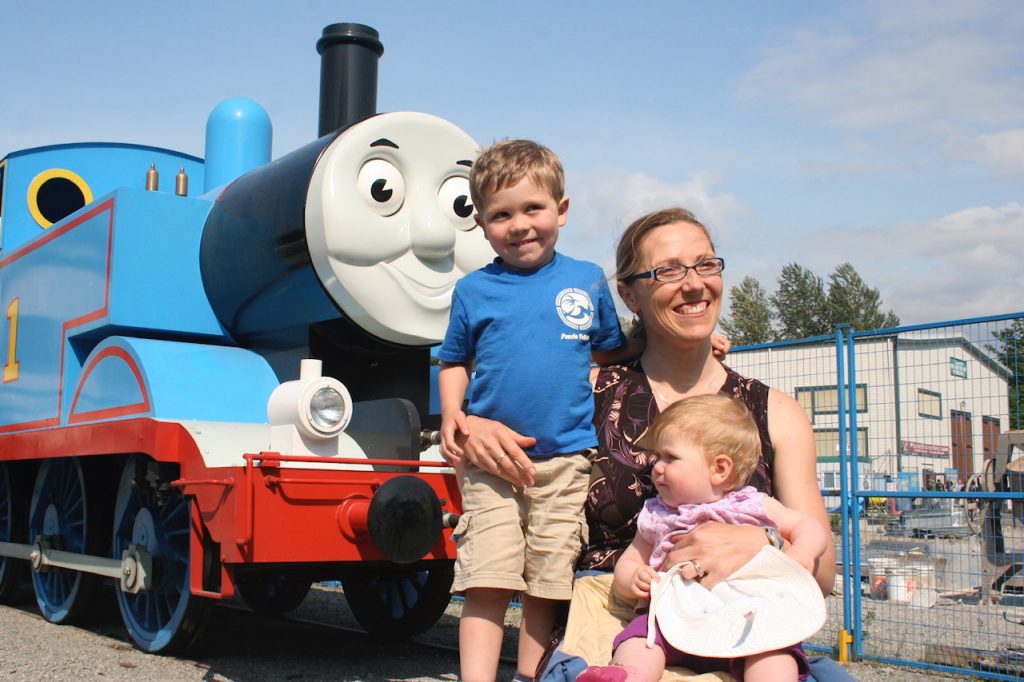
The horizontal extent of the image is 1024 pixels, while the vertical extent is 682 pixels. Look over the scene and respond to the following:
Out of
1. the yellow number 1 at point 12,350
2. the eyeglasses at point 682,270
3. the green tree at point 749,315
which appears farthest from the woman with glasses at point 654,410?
the green tree at point 749,315

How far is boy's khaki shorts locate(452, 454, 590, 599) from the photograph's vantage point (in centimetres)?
201

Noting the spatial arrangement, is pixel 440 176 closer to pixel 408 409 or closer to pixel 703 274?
pixel 408 409

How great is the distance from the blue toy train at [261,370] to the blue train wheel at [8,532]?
851 mm

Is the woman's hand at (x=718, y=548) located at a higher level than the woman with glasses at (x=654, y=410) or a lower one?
lower

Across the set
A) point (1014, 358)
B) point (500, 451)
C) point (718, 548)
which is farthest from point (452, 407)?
point (1014, 358)

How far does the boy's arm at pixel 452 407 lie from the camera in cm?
210

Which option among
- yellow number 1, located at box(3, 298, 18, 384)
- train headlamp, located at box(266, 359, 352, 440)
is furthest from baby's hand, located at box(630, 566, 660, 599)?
yellow number 1, located at box(3, 298, 18, 384)

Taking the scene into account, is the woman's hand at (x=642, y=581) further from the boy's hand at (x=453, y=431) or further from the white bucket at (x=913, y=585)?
the white bucket at (x=913, y=585)

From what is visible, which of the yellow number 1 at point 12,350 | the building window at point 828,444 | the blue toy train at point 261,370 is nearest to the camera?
the blue toy train at point 261,370

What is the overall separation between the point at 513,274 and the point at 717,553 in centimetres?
80

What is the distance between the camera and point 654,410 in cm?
209

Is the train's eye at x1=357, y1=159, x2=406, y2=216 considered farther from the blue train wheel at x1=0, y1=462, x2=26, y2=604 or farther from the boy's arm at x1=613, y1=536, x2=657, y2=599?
the blue train wheel at x1=0, y1=462, x2=26, y2=604

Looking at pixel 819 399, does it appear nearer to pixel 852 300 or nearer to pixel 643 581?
pixel 643 581

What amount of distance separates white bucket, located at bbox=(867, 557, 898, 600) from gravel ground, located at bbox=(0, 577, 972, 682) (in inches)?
27.1
